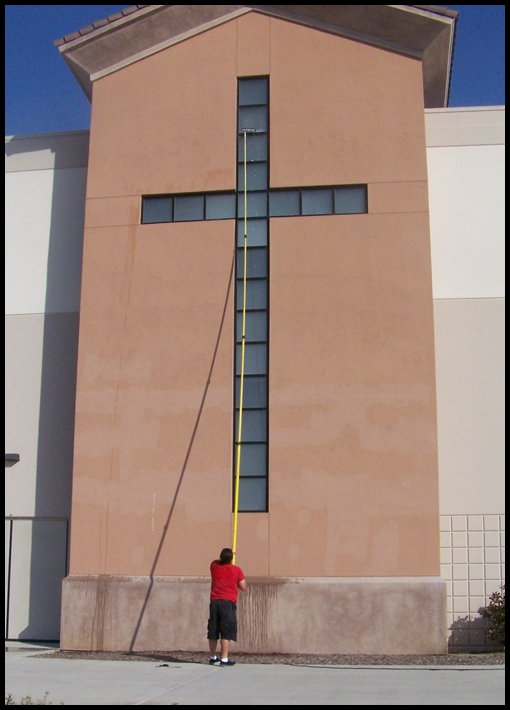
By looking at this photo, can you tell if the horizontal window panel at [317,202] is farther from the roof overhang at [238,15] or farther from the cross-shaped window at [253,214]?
the roof overhang at [238,15]

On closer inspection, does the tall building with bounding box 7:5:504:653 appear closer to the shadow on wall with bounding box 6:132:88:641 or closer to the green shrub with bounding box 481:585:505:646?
the shadow on wall with bounding box 6:132:88:641

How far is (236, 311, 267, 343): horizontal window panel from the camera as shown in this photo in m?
17.1

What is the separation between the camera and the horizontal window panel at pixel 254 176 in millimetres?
17812

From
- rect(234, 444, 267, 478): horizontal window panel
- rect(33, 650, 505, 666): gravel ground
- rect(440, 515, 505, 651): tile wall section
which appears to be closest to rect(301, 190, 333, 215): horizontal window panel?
rect(234, 444, 267, 478): horizontal window panel

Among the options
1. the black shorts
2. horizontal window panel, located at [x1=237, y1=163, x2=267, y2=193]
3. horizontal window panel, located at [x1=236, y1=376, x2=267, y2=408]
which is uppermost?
horizontal window panel, located at [x1=237, y1=163, x2=267, y2=193]

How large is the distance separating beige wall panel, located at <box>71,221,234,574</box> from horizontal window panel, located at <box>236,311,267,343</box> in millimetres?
190

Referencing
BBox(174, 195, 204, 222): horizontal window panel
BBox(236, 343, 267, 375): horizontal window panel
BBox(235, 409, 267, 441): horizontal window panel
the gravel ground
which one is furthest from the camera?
BBox(174, 195, 204, 222): horizontal window panel

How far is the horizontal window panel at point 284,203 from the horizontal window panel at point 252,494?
4.86m

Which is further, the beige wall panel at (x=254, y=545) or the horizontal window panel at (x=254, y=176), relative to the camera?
the horizontal window panel at (x=254, y=176)

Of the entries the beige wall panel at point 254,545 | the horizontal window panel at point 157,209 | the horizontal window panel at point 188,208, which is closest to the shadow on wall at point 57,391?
the horizontal window panel at point 157,209

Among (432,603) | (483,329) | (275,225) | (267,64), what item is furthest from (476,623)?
(267,64)

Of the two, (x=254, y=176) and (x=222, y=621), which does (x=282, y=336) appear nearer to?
(x=254, y=176)

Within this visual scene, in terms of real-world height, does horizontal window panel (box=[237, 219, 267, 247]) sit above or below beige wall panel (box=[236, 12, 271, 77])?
below

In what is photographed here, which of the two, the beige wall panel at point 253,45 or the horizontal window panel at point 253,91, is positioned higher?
the beige wall panel at point 253,45
